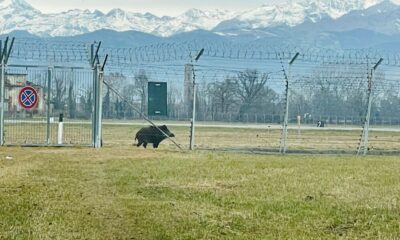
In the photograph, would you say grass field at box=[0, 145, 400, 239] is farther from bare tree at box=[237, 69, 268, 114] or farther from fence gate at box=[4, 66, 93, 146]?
bare tree at box=[237, 69, 268, 114]

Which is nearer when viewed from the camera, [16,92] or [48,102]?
[48,102]

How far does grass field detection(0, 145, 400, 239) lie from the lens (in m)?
9.68

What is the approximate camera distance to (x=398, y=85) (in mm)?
30266

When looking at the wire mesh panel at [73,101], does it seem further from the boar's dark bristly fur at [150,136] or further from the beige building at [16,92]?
the boar's dark bristly fur at [150,136]

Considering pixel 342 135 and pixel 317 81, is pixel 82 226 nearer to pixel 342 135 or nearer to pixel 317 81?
pixel 317 81

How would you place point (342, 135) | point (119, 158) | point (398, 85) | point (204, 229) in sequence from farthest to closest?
point (342, 135) → point (398, 85) → point (119, 158) → point (204, 229)

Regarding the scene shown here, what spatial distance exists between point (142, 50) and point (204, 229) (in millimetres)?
17099

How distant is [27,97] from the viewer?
25.6 meters

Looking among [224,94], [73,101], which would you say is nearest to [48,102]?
[73,101]

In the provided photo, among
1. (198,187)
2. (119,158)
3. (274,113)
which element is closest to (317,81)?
(274,113)

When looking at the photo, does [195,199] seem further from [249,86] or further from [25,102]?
[249,86]

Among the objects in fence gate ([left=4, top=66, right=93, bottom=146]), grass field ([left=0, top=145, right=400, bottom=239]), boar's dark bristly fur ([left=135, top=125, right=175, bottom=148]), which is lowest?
grass field ([left=0, top=145, right=400, bottom=239])

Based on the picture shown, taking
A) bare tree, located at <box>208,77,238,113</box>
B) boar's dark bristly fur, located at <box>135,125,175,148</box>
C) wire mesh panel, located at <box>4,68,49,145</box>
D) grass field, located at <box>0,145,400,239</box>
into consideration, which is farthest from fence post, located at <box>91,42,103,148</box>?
bare tree, located at <box>208,77,238,113</box>

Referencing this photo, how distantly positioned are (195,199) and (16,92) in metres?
15.6
